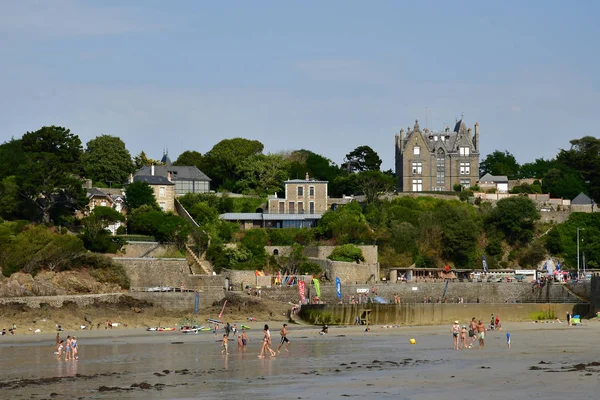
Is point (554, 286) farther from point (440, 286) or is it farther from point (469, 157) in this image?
point (469, 157)

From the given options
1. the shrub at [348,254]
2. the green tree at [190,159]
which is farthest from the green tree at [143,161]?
the shrub at [348,254]

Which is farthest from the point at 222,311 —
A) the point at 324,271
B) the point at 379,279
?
the point at 379,279

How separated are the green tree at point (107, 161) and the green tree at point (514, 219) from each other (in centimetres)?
2897

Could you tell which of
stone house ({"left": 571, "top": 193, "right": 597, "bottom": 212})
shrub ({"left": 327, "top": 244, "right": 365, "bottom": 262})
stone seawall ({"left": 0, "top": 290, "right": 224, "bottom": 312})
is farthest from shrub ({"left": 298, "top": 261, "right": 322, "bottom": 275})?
stone house ({"left": 571, "top": 193, "right": 597, "bottom": 212})

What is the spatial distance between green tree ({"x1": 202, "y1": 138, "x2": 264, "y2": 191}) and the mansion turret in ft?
42.5

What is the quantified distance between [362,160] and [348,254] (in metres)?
38.4

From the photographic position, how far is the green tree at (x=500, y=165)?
106m

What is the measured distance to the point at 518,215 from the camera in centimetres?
7319

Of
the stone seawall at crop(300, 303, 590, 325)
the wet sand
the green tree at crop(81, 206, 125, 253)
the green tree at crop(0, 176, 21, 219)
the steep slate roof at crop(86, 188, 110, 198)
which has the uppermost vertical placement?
the steep slate roof at crop(86, 188, 110, 198)

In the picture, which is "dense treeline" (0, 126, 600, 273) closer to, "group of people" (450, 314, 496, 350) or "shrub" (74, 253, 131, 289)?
"shrub" (74, 253, 131, 289)

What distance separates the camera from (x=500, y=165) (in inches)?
4205

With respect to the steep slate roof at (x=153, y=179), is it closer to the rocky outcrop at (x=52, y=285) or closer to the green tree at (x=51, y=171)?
the green tree at (x=51, y=171)

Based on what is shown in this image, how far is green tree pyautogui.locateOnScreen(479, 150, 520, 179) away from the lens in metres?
106

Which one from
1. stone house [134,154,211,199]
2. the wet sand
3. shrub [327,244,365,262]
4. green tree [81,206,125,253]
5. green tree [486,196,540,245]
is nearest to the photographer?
the wet sand
